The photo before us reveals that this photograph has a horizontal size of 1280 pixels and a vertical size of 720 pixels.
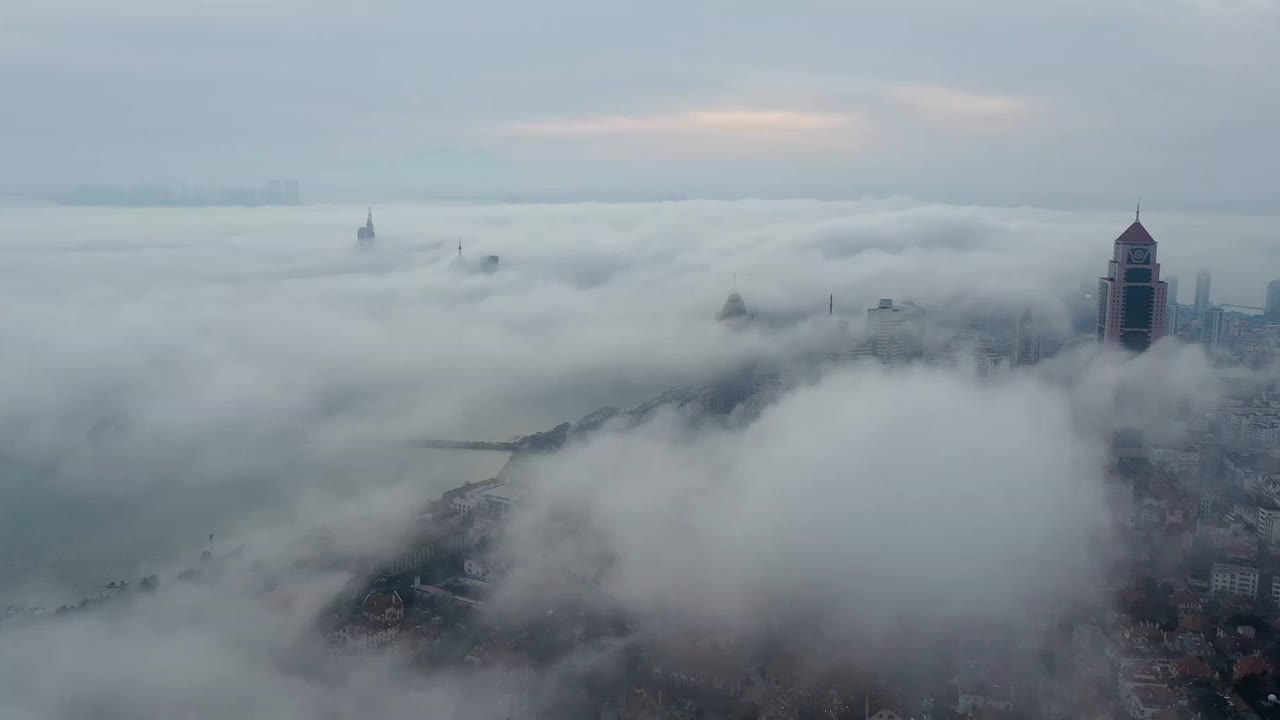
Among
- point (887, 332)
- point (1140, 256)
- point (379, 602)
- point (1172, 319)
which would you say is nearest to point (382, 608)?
point (379, 602)

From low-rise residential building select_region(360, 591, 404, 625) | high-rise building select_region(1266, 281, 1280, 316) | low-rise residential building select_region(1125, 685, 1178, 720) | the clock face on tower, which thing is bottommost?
low-rise residential building select_region(1125, 685, 1178, 720)

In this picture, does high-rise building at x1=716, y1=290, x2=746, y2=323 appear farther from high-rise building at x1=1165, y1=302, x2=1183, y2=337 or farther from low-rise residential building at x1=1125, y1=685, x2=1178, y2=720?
low-rise residential building at x1=1125, y1=685, x2=1178, y2=720

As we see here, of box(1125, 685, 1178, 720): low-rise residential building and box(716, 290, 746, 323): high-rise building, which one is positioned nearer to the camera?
box(1125, 685, 1178, 720): low-rise residential building

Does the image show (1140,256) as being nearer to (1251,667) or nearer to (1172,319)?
(1172,319)

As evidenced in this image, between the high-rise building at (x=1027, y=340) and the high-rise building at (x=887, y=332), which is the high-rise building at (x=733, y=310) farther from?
the high-rise building at (x=1027, y=340)

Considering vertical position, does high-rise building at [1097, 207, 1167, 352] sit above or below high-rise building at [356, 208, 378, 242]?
below

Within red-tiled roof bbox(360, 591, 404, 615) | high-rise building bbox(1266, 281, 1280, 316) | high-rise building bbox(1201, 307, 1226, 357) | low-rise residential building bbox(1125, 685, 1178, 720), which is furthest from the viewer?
high-rise building bbox(1266, 281, 1280, 316)

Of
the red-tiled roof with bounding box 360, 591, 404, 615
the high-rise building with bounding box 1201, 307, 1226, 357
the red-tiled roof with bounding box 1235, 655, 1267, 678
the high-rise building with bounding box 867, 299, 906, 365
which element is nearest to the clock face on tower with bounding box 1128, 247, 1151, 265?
the high-rise building with bounding box 1201, 307, 1226, 357
